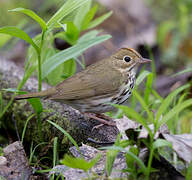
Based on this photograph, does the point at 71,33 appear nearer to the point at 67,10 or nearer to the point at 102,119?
the point at 67,10

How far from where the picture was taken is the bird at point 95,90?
3.02m

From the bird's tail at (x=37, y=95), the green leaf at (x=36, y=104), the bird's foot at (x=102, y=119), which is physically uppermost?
the bird's tail at (x=37, y=95)

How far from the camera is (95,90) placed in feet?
10.2

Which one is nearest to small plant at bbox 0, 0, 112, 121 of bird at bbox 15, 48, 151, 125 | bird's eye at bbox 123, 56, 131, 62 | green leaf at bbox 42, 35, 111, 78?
green leaf at bbox 42, 35, 111, 78

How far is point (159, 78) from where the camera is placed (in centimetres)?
530

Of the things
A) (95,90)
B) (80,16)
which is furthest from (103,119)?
(80,16)

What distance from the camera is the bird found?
302 cm

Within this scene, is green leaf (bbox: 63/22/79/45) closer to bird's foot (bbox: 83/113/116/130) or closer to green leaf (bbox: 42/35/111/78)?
green leaf (bbox: 42/35/111/78)

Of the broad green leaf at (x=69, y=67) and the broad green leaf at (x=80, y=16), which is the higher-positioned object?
the broad green leaf at (x=80, y=16)

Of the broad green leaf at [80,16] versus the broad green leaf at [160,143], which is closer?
the broad green leaf at [160,143]

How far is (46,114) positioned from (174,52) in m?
3.39

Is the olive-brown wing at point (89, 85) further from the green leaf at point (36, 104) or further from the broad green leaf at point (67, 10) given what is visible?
the broad green leaf at point (67, 10)

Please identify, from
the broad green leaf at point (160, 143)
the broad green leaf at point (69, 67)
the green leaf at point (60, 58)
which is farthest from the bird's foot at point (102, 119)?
the broad green leaf at point (160, 143)

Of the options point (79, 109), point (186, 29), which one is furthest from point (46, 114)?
point (186, 29)
